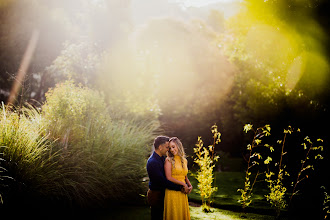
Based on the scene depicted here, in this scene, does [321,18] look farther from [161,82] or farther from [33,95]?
[33,95]

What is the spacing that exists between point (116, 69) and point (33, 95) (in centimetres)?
686

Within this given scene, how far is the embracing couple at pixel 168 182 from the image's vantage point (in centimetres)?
407

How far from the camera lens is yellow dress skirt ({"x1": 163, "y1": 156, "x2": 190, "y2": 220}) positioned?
13.3 ft

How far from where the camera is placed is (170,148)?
13.8ft

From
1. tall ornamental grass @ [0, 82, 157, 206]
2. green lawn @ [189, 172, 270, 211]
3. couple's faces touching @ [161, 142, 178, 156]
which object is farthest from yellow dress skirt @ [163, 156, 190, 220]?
green lawn @ [189, 172, 270, 211]

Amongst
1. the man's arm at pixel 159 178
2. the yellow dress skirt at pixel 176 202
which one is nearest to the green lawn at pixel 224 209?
the yellow dress skirt at pixel 176 202

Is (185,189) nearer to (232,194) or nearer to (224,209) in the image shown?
(224,209)

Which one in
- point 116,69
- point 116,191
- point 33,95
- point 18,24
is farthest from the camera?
point 33,95

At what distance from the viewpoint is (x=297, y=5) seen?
6859 mm

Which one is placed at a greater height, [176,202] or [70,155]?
[70,155]

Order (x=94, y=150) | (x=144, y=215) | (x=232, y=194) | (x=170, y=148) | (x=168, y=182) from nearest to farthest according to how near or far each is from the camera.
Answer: (x=168, y=182) < (x=170, y=148) < (x=144, y=215) < (x=94, y=150) < (x=232, y=194)

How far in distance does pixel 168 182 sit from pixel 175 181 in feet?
0.33

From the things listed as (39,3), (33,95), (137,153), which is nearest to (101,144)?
(137,153)

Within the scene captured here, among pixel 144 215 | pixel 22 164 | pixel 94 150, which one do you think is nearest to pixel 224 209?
pixel 144 215
